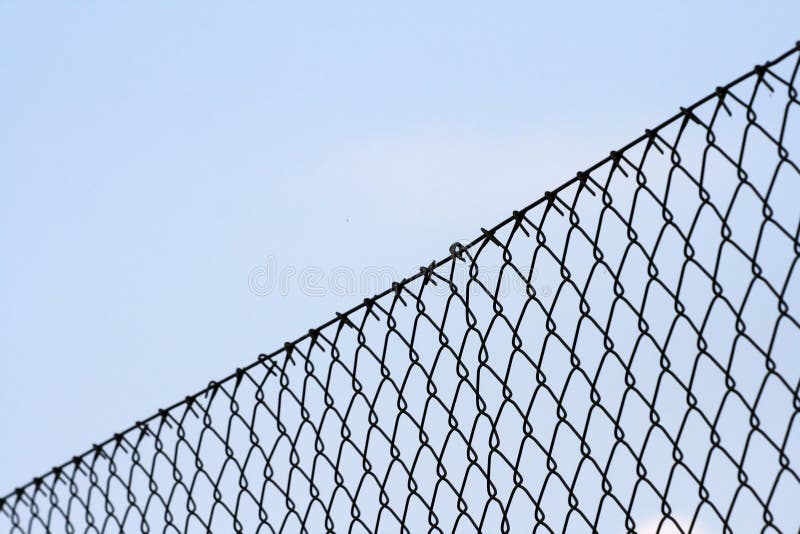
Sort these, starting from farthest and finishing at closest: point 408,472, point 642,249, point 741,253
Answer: point 408,472 < point 642,249 < point 741,253

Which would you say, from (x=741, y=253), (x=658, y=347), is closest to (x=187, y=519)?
(x=658, y=347)

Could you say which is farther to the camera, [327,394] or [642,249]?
[327,394]

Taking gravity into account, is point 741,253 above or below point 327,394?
below

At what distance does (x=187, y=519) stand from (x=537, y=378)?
1042 mm

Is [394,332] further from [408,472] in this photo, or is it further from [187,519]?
[187,519]

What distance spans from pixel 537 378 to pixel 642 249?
290 mm

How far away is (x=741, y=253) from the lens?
1.62 metres

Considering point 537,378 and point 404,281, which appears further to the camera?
point 404,281

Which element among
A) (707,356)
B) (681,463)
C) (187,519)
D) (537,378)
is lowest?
(681,463)

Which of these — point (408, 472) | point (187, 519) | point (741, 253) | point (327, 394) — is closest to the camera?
point (741, 253)

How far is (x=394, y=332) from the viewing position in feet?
7.07

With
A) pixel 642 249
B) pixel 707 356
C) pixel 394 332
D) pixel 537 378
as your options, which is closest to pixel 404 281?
pixel 394 332

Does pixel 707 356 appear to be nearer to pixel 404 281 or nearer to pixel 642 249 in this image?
pixel 642 249

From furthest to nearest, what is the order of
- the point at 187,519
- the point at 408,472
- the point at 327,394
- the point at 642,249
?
the point at 187,519 < the point at 327,394 < the point at 408,472 < the point at 642,249
